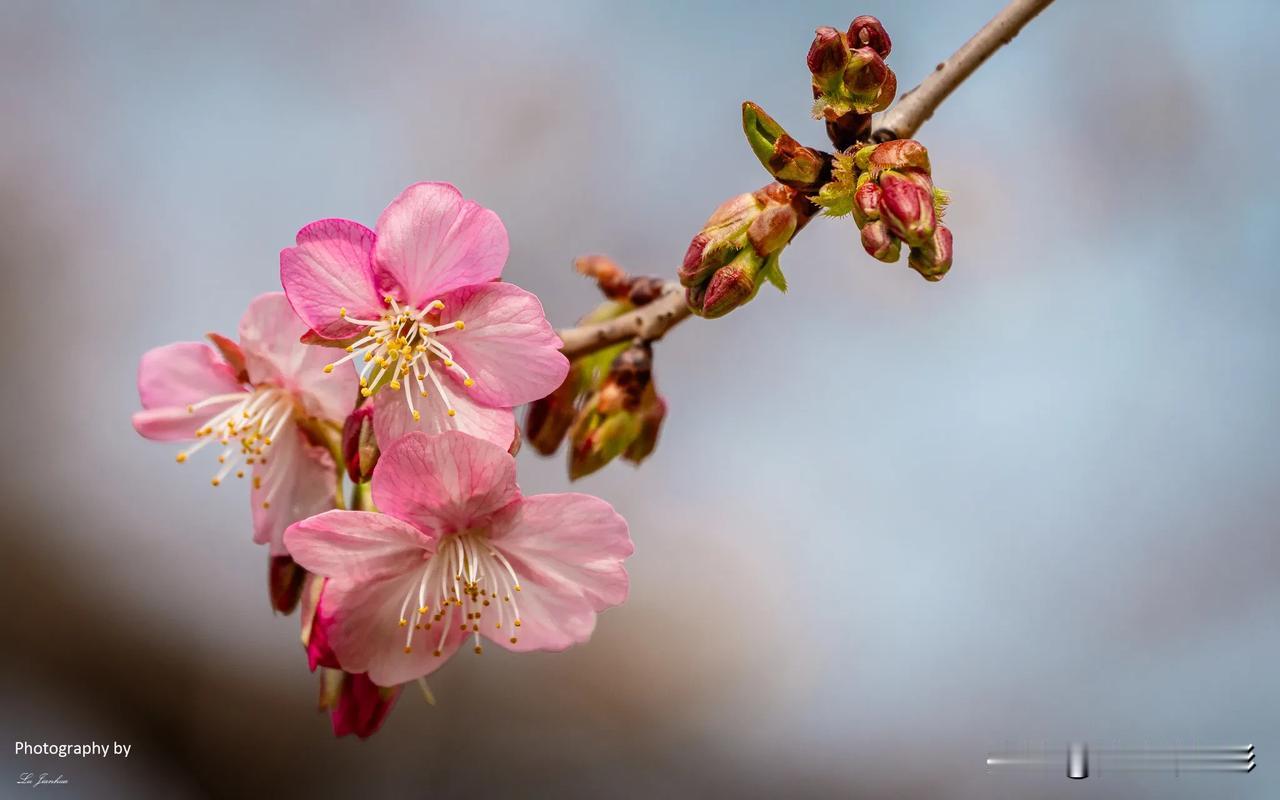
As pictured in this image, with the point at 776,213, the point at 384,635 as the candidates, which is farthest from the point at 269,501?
the point at 776,213

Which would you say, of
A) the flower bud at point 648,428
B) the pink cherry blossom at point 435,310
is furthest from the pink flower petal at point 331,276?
the flower bud at point 648,428

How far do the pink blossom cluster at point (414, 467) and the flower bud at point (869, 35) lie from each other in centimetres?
22

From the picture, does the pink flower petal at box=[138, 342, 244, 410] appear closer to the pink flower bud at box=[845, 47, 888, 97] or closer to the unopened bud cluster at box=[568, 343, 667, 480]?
the unopened bud cluster at box=[568, 343, 667, 480]

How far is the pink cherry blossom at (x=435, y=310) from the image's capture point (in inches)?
20.0

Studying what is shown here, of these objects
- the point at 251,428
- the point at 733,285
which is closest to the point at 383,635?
the point at 251,428

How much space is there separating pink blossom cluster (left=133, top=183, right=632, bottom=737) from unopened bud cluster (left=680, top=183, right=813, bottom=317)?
0.09 m

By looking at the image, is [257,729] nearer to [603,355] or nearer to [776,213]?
[603,355]

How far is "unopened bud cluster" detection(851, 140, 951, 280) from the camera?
44 cm

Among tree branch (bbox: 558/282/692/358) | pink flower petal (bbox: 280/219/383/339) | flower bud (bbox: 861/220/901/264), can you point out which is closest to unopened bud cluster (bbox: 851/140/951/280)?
flower bud (bbox: 861/220/901/264)

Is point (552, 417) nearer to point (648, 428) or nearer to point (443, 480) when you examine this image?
point (648, 428)

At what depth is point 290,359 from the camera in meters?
0.59

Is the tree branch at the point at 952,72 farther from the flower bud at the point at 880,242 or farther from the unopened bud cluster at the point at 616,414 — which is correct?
the unopened bud cluster at the point at 616,414

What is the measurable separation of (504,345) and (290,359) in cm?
17

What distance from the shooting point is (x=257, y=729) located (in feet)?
7.34
